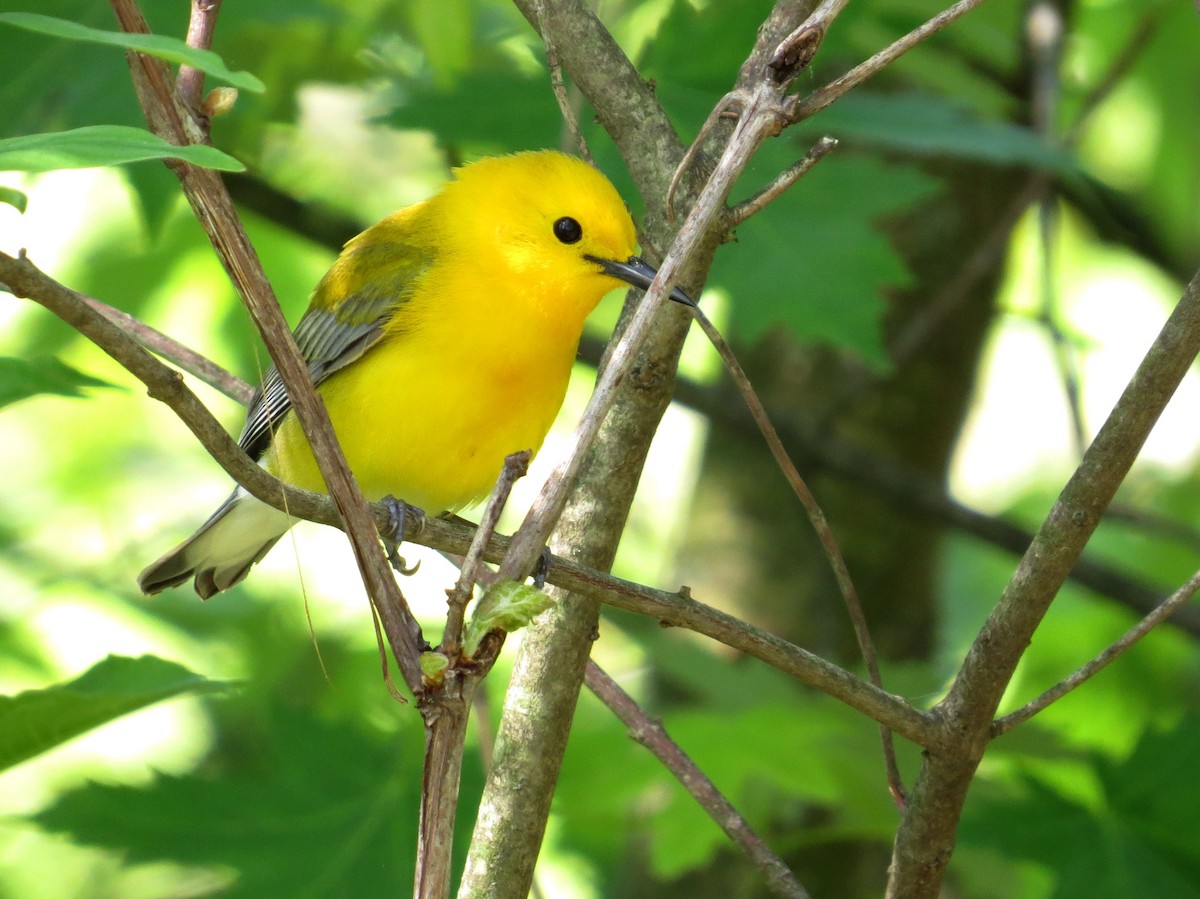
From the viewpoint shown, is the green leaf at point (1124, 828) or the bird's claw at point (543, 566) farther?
the green leaf at point (1124, 828)

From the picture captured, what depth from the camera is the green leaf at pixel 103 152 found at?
1.39 metres

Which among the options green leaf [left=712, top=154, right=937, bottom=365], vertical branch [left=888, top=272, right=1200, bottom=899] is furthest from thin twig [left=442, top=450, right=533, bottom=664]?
green leaf [left=712, top=154, right=937, bottom=365]

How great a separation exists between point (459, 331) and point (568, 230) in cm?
45

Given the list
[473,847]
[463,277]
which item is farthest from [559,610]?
[463,277]

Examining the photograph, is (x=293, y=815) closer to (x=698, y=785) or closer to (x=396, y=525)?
(x=396, y=525)

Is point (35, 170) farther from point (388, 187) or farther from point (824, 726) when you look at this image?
point (388, 187)

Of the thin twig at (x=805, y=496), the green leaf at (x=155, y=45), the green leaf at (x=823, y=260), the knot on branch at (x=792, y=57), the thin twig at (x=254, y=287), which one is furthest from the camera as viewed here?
the green leaf at (x=823, y=260)

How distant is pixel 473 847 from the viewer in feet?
7.82

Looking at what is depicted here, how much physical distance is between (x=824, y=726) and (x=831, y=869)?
1.92 metres

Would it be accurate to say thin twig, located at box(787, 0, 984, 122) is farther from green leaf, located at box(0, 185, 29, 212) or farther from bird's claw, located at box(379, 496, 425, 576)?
bird's claw, located at box(379, 496, 425, 576)

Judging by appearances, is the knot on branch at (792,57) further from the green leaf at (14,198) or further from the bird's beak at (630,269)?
the bird's beak at (630,269)

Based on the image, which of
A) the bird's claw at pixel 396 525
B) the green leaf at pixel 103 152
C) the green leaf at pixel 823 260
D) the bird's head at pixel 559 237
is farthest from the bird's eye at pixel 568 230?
the green leaf at pixel 103 152

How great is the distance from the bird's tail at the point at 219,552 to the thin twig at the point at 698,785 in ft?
6.78

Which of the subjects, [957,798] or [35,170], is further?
[957,798]
